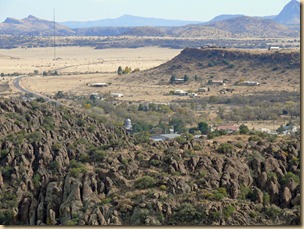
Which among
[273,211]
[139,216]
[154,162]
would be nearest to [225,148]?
[154,162]

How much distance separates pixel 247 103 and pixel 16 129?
1641 inches

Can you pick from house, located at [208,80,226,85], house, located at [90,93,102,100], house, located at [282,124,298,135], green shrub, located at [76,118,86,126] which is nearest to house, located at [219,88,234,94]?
house, located at [208,80,226,85]

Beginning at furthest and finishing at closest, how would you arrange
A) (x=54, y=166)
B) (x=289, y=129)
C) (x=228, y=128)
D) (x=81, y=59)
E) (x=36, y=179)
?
(x=81, y=59)
(x=228, y=128)
(x=289, y=129)
(x=54, y=166)
(x=36, y=179)

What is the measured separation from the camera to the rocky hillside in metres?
23.2

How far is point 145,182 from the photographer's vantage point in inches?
1021

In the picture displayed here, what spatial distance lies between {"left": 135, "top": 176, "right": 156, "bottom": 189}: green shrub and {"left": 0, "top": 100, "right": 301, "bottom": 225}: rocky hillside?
0.13ft

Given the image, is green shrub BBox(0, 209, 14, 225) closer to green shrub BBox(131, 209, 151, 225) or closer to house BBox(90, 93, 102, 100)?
green shrub BBox(131, 209, 151, 225)

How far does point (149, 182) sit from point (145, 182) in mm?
192

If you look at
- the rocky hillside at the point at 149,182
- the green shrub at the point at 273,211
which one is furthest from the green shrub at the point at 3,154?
the green shrub at the point at 273,211

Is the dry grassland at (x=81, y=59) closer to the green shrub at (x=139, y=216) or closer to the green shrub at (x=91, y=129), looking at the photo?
the green shrub at (x=91, y=129)

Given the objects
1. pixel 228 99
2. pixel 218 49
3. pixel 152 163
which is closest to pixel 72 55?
pixel 218 49

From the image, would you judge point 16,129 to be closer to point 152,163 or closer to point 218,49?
point 152,163

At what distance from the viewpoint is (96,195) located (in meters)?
25.6

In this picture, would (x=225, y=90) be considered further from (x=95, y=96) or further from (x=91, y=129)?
(x=91, y=129)
